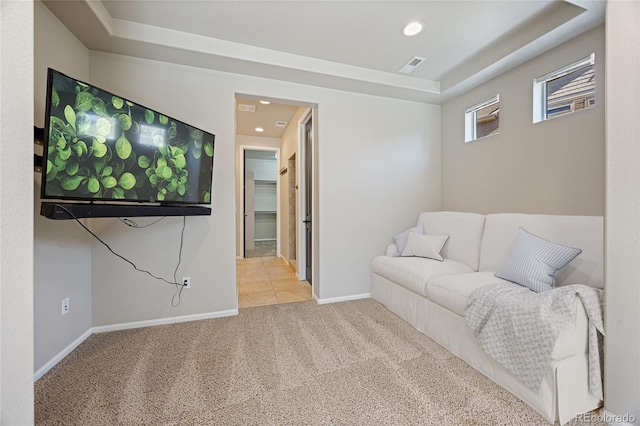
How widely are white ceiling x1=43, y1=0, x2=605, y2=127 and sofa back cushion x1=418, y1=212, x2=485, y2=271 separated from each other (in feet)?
4.95

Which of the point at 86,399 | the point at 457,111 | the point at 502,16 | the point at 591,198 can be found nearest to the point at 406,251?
the point at 591,198

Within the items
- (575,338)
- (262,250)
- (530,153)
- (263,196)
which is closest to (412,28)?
(530,153)

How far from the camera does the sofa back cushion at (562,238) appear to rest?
1.68 meters

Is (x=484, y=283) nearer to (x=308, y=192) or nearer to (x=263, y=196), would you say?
(x=308, y=192)

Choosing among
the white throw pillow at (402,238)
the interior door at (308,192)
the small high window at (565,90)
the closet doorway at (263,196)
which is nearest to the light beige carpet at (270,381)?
the white throw pillow at (402,238)

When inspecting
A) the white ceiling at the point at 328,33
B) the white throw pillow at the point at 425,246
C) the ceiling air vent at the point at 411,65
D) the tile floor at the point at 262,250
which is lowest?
the tile floor at the point at 262,250

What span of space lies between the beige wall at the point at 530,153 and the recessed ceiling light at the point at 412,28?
45.8 inches

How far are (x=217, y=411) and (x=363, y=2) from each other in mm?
2798

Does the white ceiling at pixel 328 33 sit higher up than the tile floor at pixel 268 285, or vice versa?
the white ceiling at pixel 328 33

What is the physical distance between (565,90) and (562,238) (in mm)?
1328

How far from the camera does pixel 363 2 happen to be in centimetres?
185

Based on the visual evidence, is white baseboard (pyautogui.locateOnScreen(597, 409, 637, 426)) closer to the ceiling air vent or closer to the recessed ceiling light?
the recessed ceiling light

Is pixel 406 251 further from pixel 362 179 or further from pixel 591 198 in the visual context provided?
pixel 591 198

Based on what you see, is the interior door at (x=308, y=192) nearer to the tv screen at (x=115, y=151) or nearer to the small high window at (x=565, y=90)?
the tv screen at (x=115, y=151)
